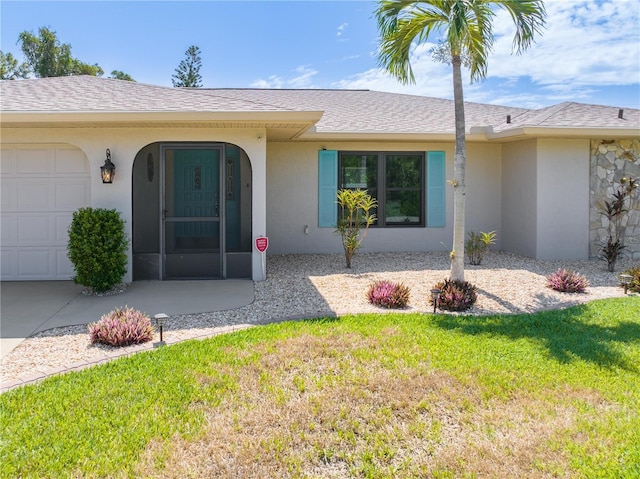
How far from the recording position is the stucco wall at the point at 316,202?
1205 cm

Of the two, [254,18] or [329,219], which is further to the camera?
[254,18]

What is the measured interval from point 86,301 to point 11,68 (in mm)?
31378

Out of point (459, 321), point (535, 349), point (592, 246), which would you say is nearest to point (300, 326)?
point (459, 321)

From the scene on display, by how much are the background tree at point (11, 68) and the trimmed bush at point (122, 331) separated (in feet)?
107

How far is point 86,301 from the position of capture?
748cm

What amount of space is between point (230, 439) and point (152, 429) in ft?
1.85

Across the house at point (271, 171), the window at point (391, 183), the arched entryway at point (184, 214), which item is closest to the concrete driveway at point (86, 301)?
the arched entryway at point (184, 214)

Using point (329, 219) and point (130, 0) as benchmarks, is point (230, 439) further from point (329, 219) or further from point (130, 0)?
point (130, 0)

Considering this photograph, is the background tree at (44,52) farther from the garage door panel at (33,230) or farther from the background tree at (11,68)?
the garage door panel at (33,230)

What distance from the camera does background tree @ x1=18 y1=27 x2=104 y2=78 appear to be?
3173 centimetres

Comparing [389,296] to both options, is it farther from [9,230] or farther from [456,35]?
[9,230]

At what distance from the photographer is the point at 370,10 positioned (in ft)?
26.3

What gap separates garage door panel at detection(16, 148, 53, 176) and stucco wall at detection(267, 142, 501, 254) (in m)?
4.72

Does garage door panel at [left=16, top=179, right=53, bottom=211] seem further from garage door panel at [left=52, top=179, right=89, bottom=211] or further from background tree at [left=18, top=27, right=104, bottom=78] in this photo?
background tree at [left=18, top=27, right=104, bottom=78]
